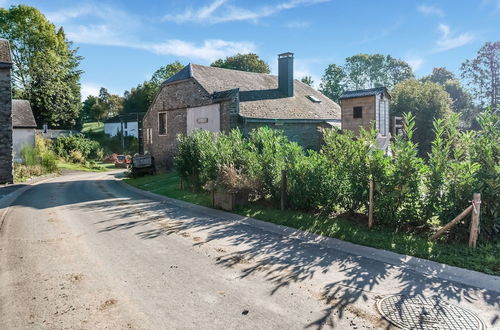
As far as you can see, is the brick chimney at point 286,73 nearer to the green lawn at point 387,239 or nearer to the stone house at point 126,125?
the green lawn at point 387,239

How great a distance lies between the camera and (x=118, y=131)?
5747cm

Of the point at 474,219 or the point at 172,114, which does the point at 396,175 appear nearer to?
the point at 474,219

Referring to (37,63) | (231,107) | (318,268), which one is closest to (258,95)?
(231,107)

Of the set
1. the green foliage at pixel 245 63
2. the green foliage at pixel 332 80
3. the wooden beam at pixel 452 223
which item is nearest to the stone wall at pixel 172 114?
the wooden beam at pixel 452 223

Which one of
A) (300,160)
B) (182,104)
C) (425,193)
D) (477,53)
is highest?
(477,53)

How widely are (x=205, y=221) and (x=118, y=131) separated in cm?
5211

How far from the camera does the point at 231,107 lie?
61.9ft

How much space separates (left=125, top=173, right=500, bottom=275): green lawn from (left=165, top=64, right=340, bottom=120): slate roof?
10151mm

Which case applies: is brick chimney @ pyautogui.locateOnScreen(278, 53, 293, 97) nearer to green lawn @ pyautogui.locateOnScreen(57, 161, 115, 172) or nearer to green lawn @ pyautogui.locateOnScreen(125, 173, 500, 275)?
green lawn @ pyautogui.locateOnScreen(125, 173, 500, 275)

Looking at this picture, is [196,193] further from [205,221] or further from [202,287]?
[202,287]

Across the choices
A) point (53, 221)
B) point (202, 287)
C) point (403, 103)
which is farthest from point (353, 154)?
point (403, 103)

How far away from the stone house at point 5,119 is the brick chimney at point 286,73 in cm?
1634

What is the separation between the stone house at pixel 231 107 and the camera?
64.3ft

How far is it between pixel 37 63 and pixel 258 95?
36301 millimetres
